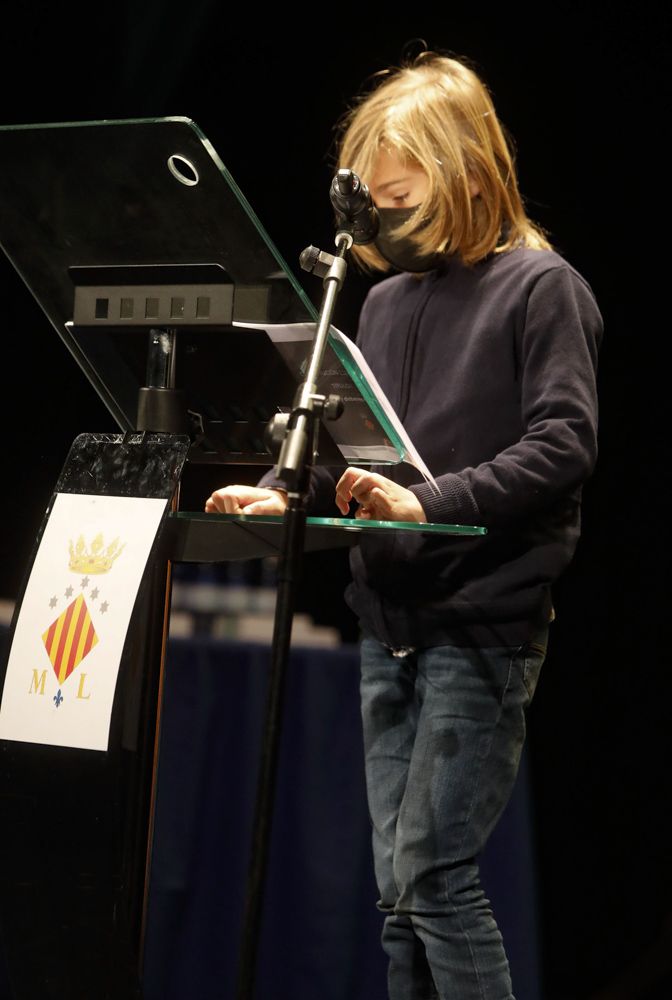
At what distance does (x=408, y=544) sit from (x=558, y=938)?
1.51m

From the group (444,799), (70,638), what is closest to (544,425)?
(444,799)

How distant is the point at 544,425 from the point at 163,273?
50cm

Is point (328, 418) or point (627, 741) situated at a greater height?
point (328, 418)

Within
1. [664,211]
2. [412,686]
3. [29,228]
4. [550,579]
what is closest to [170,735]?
[412,686]

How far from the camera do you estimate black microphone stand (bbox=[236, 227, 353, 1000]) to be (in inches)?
39.6

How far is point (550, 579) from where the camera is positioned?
1.43 m

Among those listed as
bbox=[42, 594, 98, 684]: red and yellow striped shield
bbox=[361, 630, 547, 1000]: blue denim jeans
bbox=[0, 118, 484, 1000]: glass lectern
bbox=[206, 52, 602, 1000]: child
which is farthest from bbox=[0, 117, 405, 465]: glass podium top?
bbox=[361, 630, 547, 1000]: blue denim jeans

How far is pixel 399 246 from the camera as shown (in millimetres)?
1543

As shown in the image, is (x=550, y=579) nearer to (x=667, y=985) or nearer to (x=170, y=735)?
(x=170, y=735)

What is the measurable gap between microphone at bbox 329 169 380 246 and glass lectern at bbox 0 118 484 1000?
0.50ft

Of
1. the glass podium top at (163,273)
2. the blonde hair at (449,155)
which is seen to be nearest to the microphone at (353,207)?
the glass podium top at (163,273)

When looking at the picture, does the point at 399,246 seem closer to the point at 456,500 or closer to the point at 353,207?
the point at 353,207

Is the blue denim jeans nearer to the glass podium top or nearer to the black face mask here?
the glass podium top

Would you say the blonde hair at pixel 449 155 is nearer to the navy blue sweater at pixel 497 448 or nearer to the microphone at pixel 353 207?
the navy blue sweater at pixel 497 448
